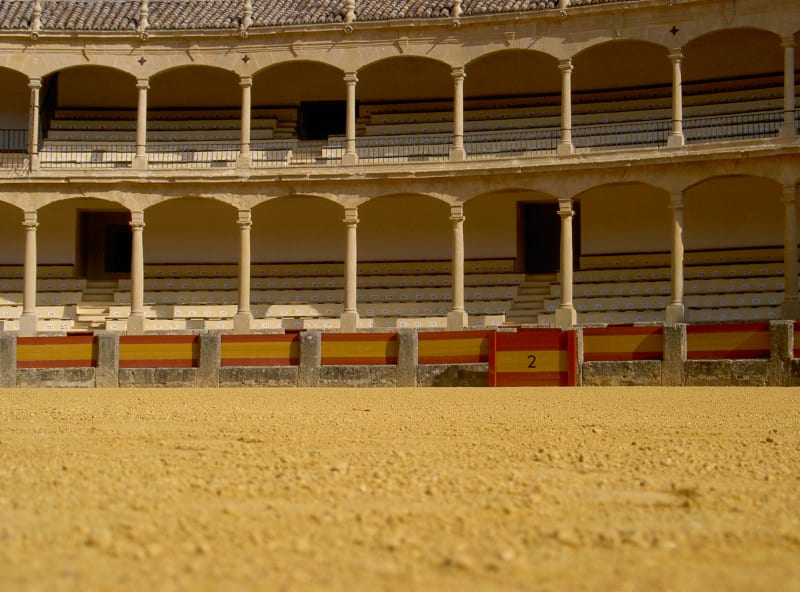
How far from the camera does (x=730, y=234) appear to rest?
23875 mm

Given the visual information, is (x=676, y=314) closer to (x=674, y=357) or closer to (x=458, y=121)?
(x=674, y=357)

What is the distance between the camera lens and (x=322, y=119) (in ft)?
91.7

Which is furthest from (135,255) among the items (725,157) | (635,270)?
(725,157)

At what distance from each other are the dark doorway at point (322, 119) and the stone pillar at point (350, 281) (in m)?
4.52

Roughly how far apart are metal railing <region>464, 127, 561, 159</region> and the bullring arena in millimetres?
118

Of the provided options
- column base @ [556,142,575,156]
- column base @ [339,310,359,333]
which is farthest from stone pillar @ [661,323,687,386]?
column base @ [339,310,359,333]

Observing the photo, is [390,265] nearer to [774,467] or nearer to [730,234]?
[730,234]

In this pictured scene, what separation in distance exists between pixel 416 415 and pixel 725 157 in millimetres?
12375

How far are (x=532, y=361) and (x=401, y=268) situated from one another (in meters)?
9.41

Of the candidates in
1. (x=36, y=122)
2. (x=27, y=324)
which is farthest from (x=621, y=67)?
(x=27, y=324)

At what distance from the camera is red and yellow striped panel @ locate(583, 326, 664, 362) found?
1662 cm

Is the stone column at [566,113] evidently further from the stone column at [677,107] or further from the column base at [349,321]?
the column base at [349,321]

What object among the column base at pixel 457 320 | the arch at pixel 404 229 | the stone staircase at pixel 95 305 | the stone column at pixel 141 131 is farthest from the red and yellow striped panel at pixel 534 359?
the stone column at pixel 141 131

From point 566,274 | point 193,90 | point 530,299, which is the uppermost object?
point 193,90
